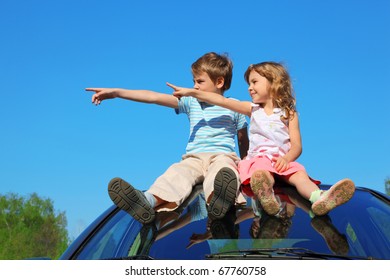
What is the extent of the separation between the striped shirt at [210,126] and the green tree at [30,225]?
47.7 meters

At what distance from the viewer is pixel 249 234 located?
3559 mm

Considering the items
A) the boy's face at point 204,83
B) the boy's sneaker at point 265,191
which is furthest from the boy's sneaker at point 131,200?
the boy's face at point 204,83

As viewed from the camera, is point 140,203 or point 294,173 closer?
point 140,203

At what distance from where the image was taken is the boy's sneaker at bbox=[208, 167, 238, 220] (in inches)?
150

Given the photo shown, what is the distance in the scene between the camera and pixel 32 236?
184 feet

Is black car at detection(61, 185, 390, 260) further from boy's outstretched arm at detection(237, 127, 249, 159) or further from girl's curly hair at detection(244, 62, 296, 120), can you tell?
boy's outstretched arm at detection(237, 127, 249, 159)

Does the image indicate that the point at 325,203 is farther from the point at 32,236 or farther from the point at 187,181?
the point at 32,236

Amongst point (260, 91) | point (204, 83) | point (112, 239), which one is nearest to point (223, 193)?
point (112, 239)

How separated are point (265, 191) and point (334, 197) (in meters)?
0.40

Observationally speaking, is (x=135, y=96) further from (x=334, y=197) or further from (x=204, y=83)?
(x=334, y=197)

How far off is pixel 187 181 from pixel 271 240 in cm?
103

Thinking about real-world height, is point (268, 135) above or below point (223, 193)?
above
